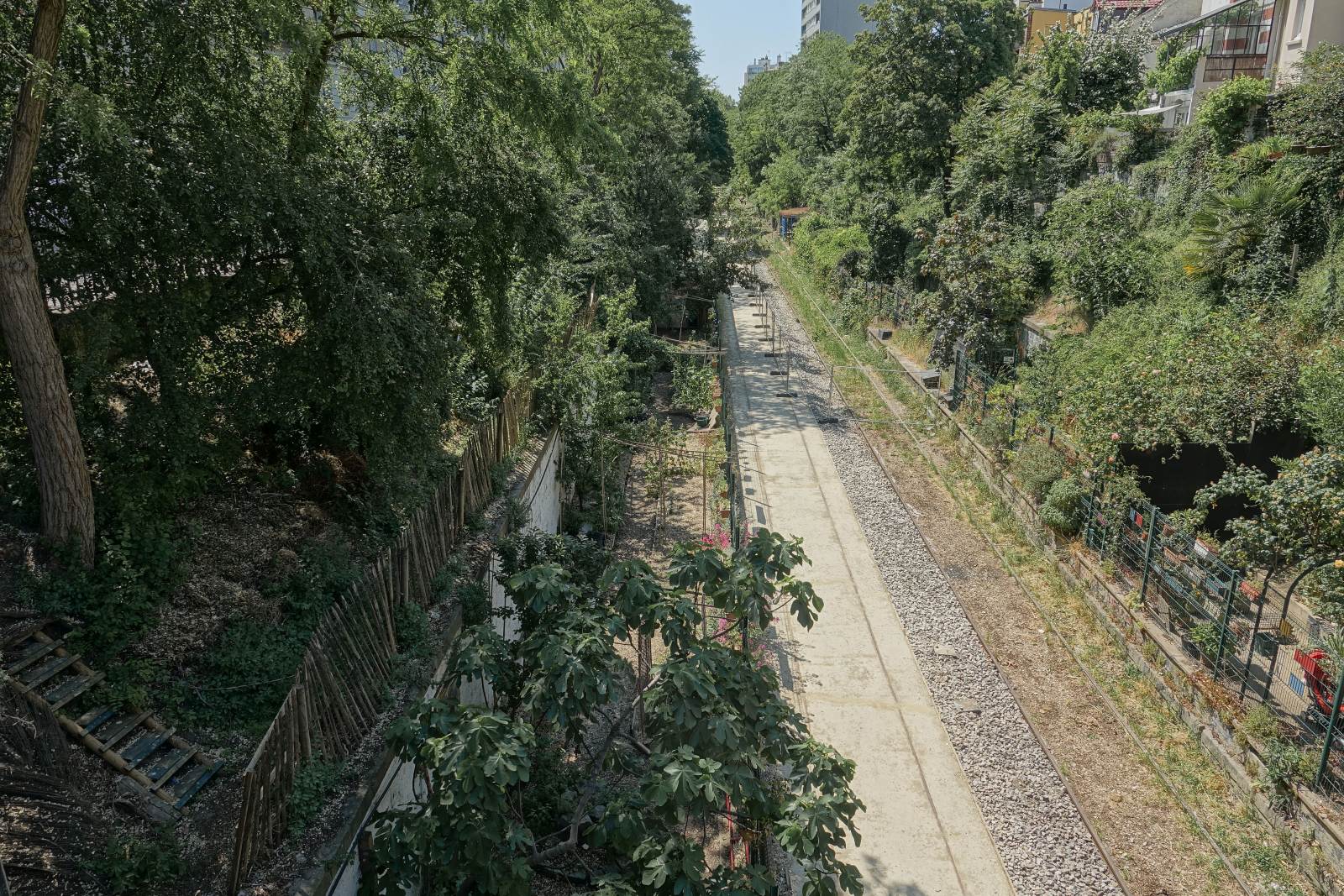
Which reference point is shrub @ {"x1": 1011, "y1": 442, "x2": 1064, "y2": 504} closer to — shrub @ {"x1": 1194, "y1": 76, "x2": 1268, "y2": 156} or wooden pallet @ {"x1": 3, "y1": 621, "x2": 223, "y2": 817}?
shrub @ {"x1": 1194, "y1": 76, "x2": 1268, "y2": 156}

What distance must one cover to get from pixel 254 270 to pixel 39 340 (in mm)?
2180

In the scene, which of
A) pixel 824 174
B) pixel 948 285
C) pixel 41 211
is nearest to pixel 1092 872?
pixel 41 211

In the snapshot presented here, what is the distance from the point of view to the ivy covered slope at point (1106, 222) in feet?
44.3

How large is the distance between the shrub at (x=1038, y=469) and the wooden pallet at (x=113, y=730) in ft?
43.9

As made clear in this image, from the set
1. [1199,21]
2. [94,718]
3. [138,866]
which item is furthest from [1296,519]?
[1199,21]

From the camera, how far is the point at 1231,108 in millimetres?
19406

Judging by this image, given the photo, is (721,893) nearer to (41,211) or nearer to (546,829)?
(546,829)

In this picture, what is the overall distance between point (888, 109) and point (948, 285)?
38.1ft

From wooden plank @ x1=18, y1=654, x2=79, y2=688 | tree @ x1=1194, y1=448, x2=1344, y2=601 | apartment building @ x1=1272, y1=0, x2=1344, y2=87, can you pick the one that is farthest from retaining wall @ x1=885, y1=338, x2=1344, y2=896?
apartment building @ x1=1272, y1=0, x2=1344, y2=87

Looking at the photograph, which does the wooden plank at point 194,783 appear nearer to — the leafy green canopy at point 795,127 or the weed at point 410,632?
the weed at point 410,632

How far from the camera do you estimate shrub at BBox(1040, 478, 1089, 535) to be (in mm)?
14453

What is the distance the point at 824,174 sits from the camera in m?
47.8

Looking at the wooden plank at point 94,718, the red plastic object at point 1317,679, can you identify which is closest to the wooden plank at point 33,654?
the wooden plank at point 94,718

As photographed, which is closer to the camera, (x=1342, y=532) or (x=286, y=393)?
(x=286, y=393)
